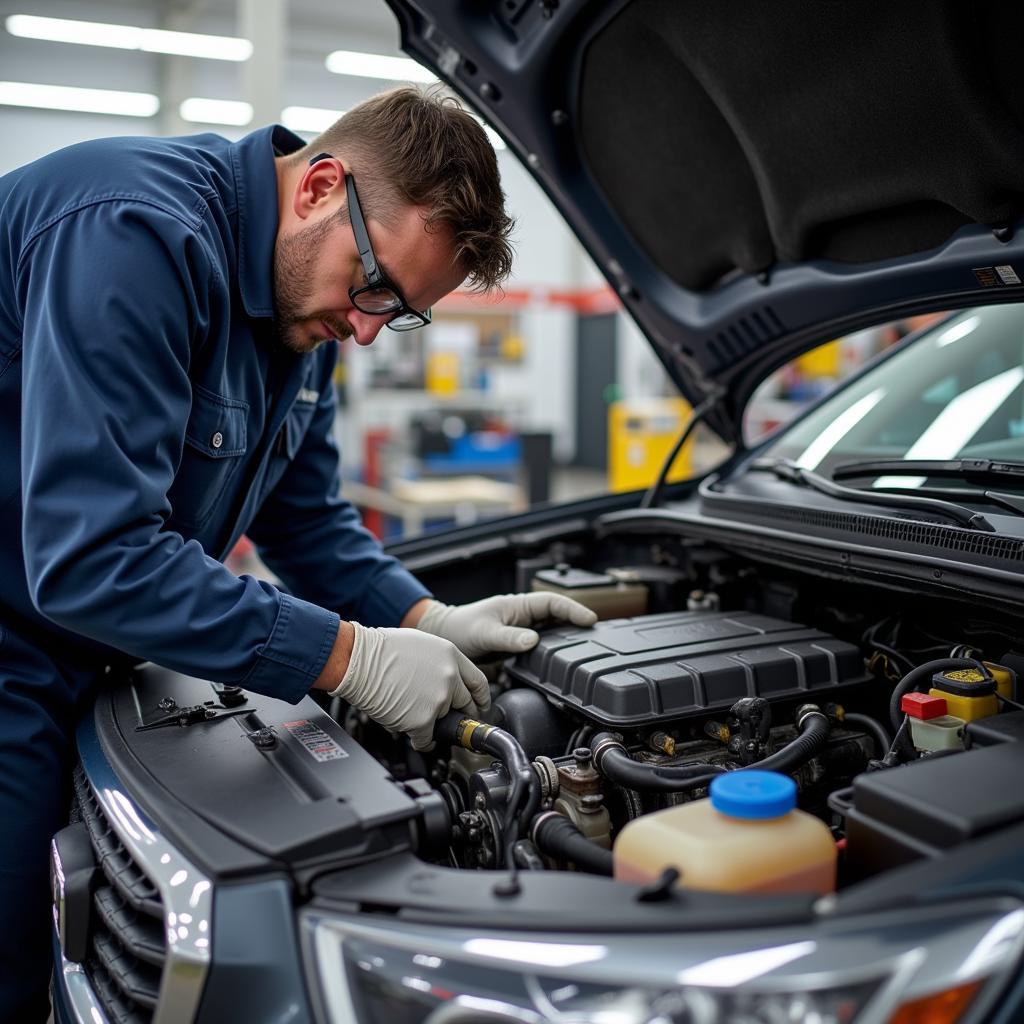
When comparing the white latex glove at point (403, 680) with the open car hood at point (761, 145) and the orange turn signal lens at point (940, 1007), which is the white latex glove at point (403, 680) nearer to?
the orange turn signal lens at point (940, 1007)

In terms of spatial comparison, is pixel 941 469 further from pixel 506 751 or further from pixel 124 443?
pixel 124 443

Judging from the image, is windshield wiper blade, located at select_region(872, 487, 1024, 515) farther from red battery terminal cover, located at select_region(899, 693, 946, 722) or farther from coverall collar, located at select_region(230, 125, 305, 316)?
coverall collar, located at select_region(230, 125, 305, 316)

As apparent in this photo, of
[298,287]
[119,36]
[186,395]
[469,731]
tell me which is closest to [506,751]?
[469,731]

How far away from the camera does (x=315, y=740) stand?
1.20 meters

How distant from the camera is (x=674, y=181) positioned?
1869 millimetres

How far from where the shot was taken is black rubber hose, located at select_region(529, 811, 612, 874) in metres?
1.08

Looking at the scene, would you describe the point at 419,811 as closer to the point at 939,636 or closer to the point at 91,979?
the point at 91,979

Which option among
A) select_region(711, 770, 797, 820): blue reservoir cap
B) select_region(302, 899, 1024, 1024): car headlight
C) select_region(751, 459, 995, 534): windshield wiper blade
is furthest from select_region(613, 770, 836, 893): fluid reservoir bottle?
select_region(751, 459, 995, 534): windshield wiper blade

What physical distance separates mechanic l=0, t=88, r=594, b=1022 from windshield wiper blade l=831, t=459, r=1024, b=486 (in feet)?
1.92

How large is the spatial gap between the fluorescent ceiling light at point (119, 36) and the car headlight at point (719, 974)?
1112 cm

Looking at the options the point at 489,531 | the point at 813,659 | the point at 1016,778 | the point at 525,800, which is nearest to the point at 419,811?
the point at 525,800

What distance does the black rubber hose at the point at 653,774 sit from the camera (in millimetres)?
1185

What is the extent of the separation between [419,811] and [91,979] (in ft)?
1.56

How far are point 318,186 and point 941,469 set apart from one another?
1.13 meters
